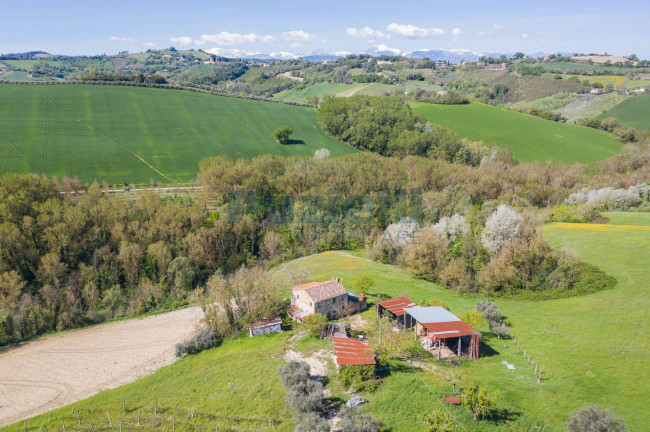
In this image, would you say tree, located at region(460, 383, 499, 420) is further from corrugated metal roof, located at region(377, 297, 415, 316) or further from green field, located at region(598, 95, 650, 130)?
green field, located at region(598, 95, 650, 130)

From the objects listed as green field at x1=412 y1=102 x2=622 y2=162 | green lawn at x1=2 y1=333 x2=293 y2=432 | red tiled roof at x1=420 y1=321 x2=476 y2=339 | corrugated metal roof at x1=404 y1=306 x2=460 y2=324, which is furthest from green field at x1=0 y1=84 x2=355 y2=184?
red tiled roof at x1=420 y1=321 x2=476 y2=339

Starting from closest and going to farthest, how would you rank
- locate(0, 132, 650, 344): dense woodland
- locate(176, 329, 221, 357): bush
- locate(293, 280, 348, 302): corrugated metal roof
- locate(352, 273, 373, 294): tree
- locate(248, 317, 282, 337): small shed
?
locate(176, 329, 221, 357): bush
locate(248, 317, 282, 337): small shed
locate(293, 280, 348, 302): corrugated metal roof
locate(352, 273, 373, 294): tree
locate(0, 132, 650, 344): dense woodland

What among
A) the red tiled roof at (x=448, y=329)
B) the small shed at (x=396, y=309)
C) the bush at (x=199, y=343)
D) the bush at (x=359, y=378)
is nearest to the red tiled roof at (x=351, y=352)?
the bush at (x=359, y=378)

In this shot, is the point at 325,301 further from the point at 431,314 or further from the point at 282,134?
the point at 282,134

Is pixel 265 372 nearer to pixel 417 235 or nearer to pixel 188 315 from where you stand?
pixel 188 315

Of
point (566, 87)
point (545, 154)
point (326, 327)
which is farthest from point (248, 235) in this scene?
point (566, 87)

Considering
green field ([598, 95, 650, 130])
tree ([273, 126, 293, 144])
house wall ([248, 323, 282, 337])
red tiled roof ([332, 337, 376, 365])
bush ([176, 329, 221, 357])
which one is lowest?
bush ([176, 329, 221, 357])
